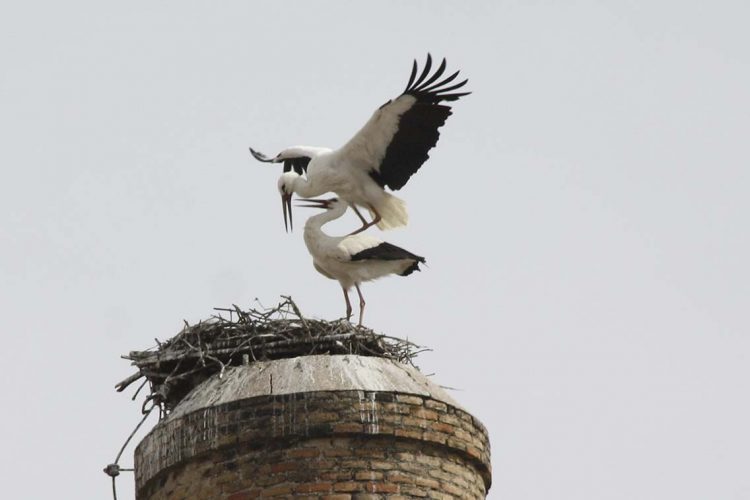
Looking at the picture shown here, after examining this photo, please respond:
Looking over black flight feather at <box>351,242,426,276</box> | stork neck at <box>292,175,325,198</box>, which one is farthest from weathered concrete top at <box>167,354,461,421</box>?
stork neck at <box>292,175,325,198</box>

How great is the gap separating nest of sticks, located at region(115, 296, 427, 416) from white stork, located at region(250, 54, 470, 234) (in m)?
2.53

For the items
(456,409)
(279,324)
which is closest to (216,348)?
(279,324)

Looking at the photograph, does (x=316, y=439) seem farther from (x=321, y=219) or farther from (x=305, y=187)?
(x=305, y=187)

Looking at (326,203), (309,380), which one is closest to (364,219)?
(326,203)

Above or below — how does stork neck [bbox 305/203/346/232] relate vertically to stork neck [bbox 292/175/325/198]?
below

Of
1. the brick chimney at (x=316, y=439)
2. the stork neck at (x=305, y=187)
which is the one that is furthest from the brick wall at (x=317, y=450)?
the stork neck at (x=305, y=187)

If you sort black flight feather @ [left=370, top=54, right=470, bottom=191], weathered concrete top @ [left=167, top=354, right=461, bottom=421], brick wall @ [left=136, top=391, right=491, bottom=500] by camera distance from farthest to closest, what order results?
black flight feather @ [left=370, top=54, right=470, bottom=191] < weathered concrete top @ [left=167, top=354, right=461, bottom=421] < brick wall @ [left=136, top=391, right=491, bottom=500]

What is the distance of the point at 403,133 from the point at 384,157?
30 cm

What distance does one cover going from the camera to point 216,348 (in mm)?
8680

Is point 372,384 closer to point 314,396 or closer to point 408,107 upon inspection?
point 314,396

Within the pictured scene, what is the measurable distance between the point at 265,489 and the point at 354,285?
416 centimetres

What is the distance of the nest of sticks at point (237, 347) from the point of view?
28.0ft

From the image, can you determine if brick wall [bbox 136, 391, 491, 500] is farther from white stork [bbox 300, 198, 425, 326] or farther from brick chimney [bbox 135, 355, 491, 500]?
white stork [bbox 300, 198, 425, 326]

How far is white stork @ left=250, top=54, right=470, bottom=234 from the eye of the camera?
11117 millimetres
